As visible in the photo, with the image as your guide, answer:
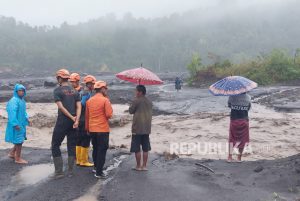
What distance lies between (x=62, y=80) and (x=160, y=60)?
10052 cm

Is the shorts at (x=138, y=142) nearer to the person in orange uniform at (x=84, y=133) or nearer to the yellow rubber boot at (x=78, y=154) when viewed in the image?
the person in orange uniform at (x=84, y=133)

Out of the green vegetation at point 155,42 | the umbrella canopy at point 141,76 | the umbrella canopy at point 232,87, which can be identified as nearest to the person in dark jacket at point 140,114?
the umbrella canopy at point 141,76

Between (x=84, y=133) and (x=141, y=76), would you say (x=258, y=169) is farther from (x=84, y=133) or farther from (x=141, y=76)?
(x=84, y=133)

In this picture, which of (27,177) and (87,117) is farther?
(27,177)

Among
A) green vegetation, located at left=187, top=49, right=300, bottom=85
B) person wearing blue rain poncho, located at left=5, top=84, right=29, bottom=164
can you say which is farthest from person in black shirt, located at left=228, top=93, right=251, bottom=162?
green vegetation, located at left=187, top=49, right=300, bottom=85

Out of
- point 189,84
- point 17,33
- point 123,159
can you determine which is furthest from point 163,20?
point 123,159

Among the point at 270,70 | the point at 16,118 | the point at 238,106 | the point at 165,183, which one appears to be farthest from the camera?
the point at 270,70

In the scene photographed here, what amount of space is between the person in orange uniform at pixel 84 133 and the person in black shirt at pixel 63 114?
1.36 ft

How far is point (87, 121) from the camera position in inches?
258

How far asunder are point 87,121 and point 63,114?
0.40 metres

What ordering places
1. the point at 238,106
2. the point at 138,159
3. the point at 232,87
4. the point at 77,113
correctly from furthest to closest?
the point at 238,106, the point at 232,87, the point at 138,159, the point at 77,113

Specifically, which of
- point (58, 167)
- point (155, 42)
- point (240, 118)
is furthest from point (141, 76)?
point (155, 42)

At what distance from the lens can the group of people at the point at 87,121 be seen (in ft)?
21.1

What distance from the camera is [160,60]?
10638 cm
